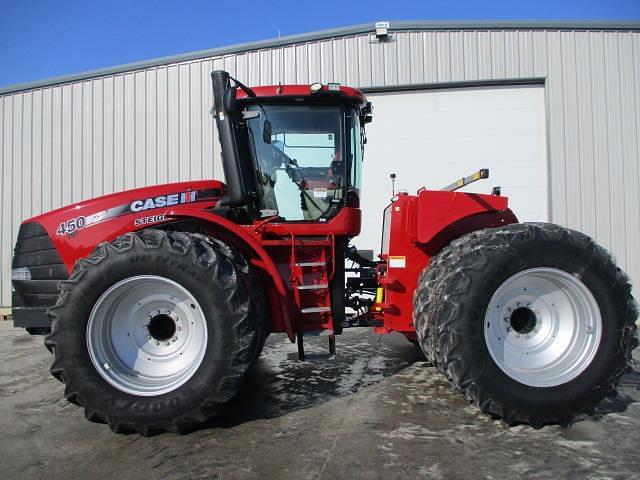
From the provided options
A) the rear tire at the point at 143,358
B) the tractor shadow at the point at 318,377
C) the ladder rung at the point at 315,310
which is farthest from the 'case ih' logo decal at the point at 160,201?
the tractor shadow at the point at 318,377

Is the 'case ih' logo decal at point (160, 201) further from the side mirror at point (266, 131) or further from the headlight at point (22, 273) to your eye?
the headlight at point (22, 273)

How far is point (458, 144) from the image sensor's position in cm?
901

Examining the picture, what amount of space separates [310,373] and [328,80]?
20.3 ft

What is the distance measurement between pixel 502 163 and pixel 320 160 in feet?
19.5

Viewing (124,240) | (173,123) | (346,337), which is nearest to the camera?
(124,240)

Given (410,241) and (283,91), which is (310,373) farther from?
(283,91)

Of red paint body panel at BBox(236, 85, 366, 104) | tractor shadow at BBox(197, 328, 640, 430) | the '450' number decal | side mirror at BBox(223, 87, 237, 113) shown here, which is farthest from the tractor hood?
tractor shadow at BBox(197, 328, 640, 430)

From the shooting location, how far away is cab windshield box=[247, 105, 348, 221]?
160 inches

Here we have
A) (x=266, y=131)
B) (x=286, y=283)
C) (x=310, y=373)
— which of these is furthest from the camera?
(x=310, y=373)

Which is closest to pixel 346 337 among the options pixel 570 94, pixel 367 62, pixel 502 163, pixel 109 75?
pixel 502 163

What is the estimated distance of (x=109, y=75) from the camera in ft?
31.9

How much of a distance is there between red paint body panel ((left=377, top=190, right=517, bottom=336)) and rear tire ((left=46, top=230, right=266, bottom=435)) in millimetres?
1147

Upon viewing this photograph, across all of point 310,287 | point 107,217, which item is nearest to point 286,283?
point 310,287

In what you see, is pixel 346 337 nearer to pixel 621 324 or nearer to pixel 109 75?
pixel 621 324
